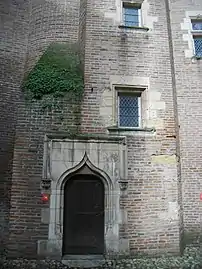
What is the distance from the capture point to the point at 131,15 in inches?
347

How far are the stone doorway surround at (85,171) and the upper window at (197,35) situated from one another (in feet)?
13.5

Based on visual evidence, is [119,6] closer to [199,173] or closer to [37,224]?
[199,173]

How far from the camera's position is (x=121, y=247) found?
6566 millimetres

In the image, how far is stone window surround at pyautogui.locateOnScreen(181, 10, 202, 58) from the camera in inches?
343

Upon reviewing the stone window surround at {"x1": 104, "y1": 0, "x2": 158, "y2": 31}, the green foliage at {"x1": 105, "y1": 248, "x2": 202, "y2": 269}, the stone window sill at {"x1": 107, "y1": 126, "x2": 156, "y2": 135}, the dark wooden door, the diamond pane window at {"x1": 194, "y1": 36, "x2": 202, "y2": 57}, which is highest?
the stone window surround at {"x1": 104, "y1": 0, "x2": 158, "y2": 31}

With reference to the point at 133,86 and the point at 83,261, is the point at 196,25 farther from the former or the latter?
the point at 83,261

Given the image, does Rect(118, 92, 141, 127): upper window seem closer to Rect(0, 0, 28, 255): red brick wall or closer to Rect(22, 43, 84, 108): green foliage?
Rect(22, 43, 84, 108): green foliage

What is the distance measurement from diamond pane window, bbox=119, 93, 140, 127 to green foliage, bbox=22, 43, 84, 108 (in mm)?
1219

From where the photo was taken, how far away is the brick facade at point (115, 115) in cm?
677

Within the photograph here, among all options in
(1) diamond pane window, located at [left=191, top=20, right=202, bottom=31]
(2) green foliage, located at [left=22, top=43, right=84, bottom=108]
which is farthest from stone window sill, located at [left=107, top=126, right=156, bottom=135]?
(1) diamond pane window, located at [left=191, top=20, right=202, bottom=31]

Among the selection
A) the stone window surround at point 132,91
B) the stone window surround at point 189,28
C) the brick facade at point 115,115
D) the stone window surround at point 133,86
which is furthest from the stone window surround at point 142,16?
the stone window surround at point 132,91

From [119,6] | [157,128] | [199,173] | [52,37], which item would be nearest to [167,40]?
[119,6]

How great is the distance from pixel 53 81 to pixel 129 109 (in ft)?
7.43

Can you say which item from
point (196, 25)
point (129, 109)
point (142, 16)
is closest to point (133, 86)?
point (129, 109)
